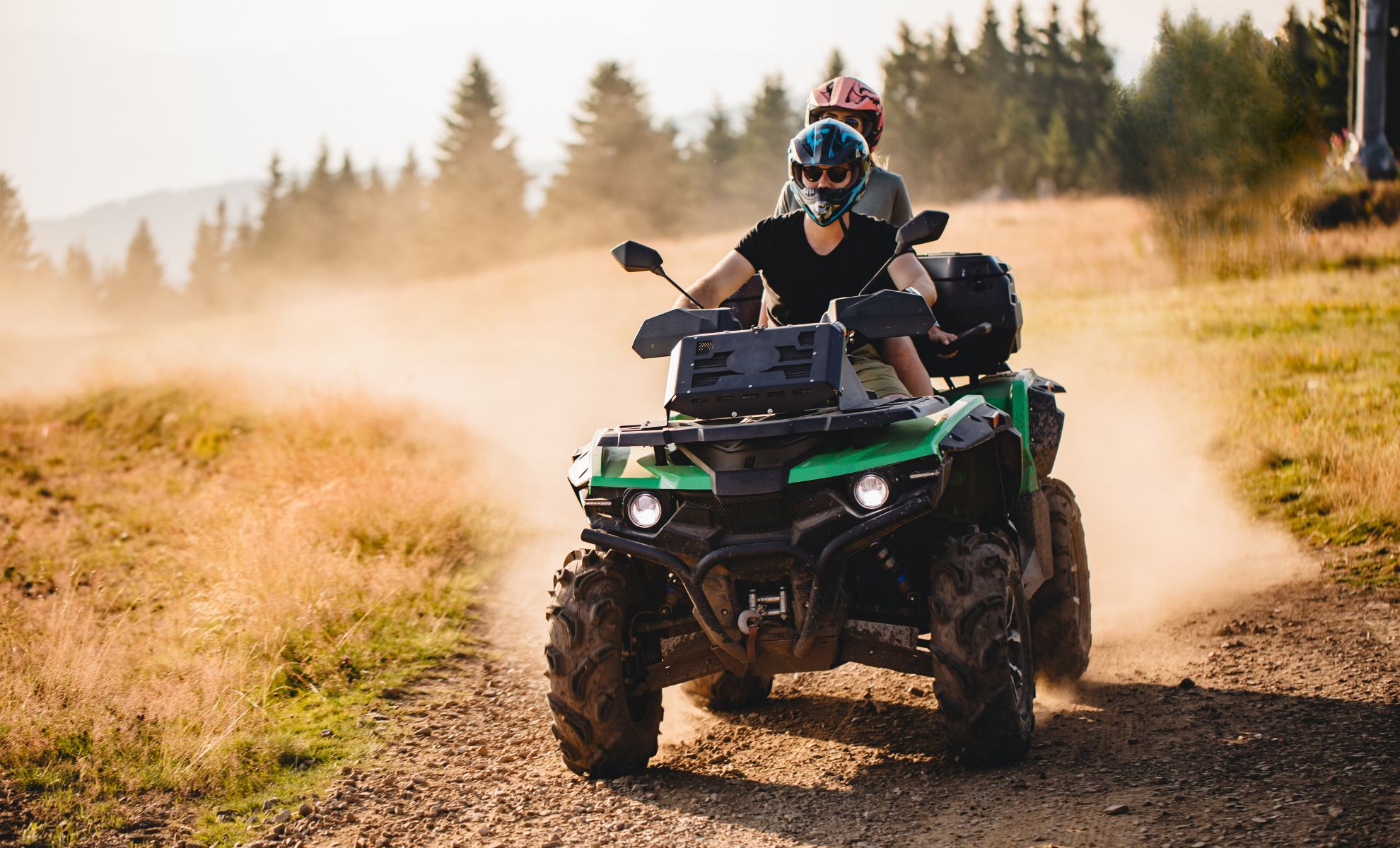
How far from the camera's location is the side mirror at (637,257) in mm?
5770

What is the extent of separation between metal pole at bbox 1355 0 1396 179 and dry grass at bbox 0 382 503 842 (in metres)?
17.3

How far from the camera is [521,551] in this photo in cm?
1095

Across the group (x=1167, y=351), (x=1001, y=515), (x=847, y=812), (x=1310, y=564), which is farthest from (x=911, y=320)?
(x=1167, y=351)

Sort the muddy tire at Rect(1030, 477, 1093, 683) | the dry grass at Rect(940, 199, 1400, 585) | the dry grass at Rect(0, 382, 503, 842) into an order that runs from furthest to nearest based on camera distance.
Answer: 1. the dry grass at Rect(940, 199, 1400, 585)
2. the muddy tire at Rect(1030, 477, 1093, 683)
3. the dry grass at Rect(0, 382, 503, 842)

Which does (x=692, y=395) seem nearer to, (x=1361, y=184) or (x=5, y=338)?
(x=1361, y=184)

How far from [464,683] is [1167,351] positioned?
34.7ft

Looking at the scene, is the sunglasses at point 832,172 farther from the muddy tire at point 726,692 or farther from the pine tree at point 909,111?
the pine tree at point 909,111

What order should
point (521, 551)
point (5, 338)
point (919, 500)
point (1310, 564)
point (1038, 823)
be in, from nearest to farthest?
point (1038, 823) → point (919, 500) → point (1310, 564) → point (521, 551) → point (5, 338)

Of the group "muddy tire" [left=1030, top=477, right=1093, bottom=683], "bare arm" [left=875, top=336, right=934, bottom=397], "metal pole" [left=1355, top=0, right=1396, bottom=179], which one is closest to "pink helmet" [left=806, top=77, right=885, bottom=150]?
"bare arm" [left=875, top=336, right=934, bottom=397]

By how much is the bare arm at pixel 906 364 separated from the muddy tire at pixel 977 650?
103 cm

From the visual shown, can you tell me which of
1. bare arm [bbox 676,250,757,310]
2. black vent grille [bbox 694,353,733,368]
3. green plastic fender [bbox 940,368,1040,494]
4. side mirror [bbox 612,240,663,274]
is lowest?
green plastic fender [bbox 940,368,1040,494]

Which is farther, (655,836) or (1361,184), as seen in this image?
(1361,184)

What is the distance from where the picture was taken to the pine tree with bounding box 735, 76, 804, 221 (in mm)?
73938

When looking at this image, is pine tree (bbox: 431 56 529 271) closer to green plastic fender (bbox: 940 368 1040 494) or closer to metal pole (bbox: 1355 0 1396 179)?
metal pole (bbox: 1355 0 1396 179)
